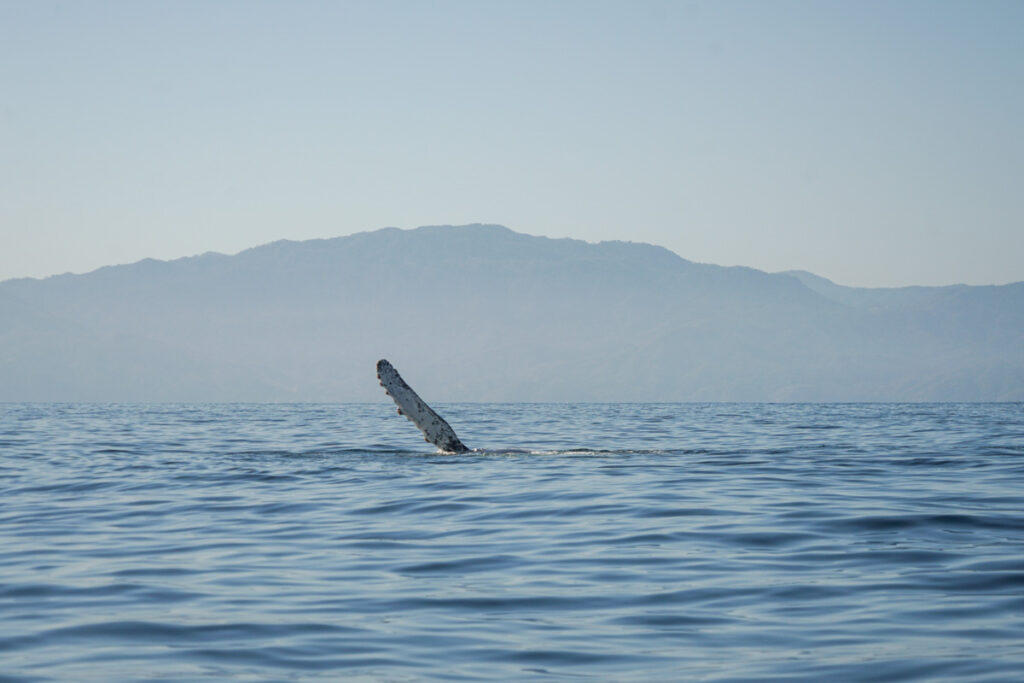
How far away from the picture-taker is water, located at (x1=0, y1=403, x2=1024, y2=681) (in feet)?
25.2

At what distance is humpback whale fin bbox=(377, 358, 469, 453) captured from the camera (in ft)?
72.5

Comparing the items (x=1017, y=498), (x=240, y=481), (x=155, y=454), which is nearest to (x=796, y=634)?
(x=1017, y=498)

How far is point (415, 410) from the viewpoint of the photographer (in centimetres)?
2298

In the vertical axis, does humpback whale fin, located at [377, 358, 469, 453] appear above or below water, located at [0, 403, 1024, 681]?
above

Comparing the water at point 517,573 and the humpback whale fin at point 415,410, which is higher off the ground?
the humpback whale fin at point 415,410

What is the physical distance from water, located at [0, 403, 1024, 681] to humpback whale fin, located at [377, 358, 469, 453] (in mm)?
1352

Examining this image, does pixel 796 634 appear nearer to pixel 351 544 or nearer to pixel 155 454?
pixel 351 544

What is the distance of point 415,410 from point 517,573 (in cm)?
1240

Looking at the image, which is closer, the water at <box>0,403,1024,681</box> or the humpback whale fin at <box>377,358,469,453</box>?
the water at <box>0,403,1024,681</box>

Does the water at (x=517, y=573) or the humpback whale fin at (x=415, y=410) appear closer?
the water at (x=517, y=573)

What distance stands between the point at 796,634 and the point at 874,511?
269 inches

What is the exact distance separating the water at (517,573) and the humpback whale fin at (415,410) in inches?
53.2

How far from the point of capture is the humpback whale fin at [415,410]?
22.1 m

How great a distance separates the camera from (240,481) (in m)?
19.9
